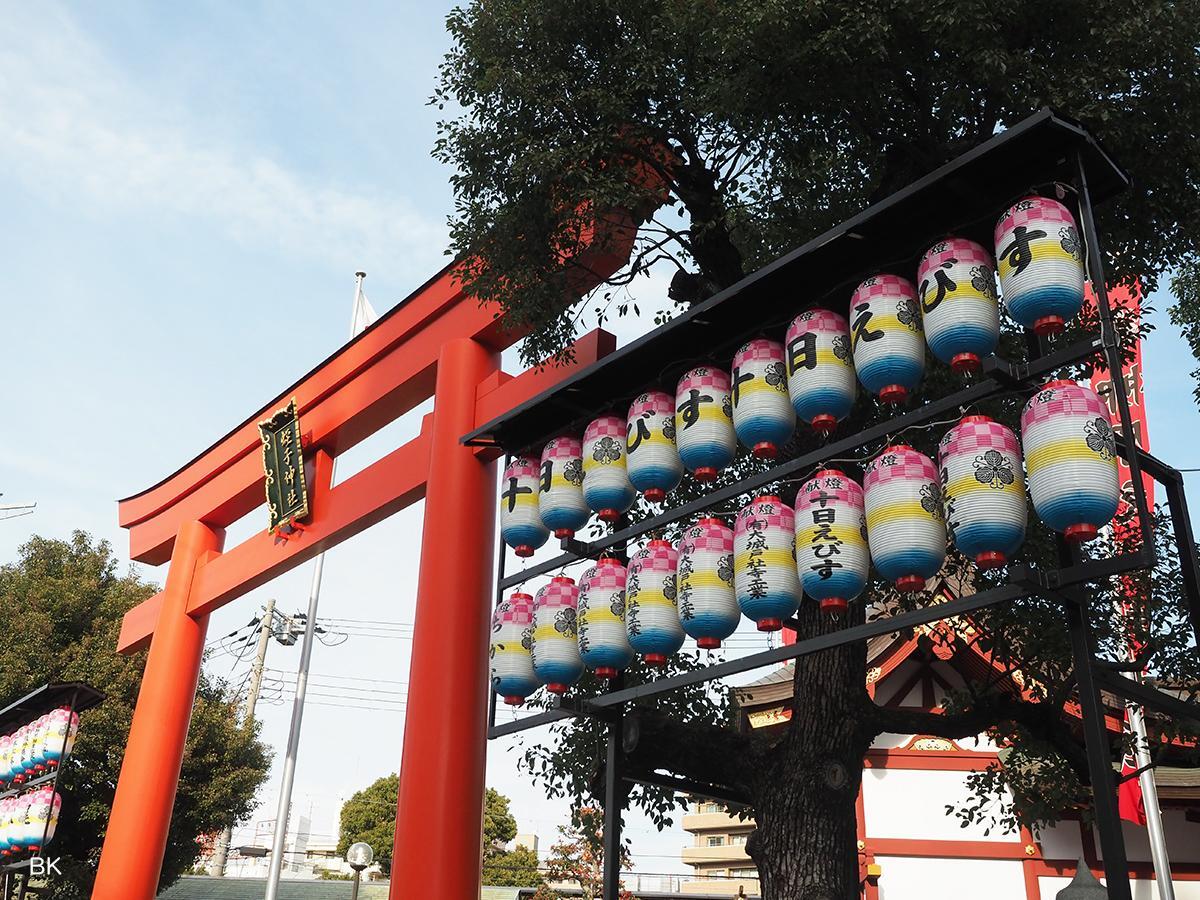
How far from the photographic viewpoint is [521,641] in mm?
7375

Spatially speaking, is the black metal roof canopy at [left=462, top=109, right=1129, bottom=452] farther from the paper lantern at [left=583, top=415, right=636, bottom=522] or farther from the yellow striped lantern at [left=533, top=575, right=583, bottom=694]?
the yellow striped lantern at [left=533, top=575, right=583, bottom=694]

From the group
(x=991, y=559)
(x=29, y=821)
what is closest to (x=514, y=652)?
(x=991, y=559)

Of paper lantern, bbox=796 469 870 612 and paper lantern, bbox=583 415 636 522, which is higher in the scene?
paper lantern, bbox=583 415 636 522

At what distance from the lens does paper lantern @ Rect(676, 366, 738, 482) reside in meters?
6.62

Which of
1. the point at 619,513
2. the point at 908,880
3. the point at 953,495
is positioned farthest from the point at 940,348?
the point at 908,880

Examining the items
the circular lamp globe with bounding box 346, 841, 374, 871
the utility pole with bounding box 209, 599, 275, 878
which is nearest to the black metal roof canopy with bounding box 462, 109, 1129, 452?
the circular lamp globe with bounding box 346, 841, 374, 871

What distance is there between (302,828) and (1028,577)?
4830cm

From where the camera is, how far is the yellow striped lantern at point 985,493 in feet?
15.9

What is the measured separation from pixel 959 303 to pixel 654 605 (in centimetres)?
248

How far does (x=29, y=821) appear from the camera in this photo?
12.6 meters

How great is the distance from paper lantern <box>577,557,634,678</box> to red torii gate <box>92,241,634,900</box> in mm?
2306

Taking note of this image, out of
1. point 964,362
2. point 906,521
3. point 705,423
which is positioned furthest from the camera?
point 705,423

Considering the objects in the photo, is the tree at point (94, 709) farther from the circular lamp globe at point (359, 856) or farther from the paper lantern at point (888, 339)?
the paper lantern at point (888, 339)

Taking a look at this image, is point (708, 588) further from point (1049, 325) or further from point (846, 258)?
point (1049, 325)
